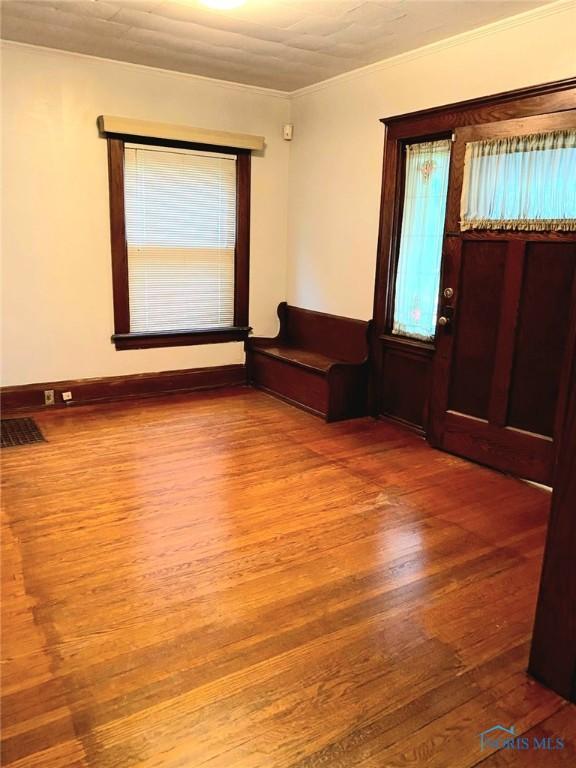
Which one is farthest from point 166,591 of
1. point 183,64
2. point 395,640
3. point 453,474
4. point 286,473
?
point 183,64

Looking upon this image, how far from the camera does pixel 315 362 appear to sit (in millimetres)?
4746

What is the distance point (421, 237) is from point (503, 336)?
1.05 m

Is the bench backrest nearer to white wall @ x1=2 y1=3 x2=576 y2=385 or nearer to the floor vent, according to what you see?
white wall @ x1=2 y1=3 x2=576 y2=385

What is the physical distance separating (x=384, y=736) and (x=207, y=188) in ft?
14.4

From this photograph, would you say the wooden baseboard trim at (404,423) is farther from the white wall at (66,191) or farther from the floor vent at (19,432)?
the floor vent at (19,432)

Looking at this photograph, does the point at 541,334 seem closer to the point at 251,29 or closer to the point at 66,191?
the point at 251,29

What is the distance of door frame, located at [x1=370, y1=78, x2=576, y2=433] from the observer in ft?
12.2

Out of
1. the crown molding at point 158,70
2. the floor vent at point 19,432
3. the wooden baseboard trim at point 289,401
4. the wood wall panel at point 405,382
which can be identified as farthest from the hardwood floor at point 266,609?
the crown molding at point 158,70

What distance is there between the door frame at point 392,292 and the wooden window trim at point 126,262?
4.61 feet

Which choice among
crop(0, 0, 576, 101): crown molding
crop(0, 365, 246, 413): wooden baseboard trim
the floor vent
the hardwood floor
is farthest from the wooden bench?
the floor vent

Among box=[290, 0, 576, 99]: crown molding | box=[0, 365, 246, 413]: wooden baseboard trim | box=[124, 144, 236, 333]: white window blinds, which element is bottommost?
box=[0, 365, 246, 413]: wooden baseboard trim

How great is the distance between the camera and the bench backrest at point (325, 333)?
15.3 feet

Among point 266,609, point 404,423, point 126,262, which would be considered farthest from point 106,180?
point 266,609

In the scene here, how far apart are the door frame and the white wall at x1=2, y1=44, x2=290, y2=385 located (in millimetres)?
1595
